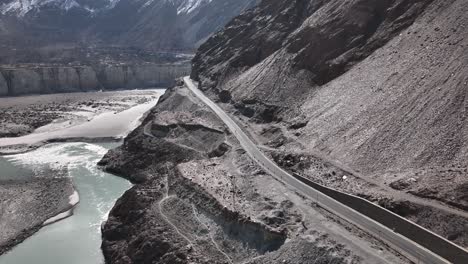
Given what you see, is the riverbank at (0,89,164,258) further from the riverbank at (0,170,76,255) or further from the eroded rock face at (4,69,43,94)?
the eroded rock face at (4,69,43,94)

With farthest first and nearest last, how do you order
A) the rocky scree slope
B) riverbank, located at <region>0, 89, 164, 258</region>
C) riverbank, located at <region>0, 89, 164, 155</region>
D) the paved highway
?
riverbank, located at <region>0, 89, 164, 155</region> < riverbank, located at <region>0, 89, 164, 258</region> < the rocky scree slope < the paved highway

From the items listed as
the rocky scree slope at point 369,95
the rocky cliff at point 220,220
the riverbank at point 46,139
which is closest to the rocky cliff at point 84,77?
the riverbank at point 46,139

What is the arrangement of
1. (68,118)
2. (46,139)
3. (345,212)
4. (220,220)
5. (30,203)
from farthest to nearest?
(68,118), (46,139), (30,203), (220,220), (345,212)

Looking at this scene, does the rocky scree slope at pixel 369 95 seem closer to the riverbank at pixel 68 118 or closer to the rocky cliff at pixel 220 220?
the rocky cliff at pixel 220 220

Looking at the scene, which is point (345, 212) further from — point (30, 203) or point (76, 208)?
point (30, 203)

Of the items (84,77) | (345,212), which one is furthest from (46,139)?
(345,212)

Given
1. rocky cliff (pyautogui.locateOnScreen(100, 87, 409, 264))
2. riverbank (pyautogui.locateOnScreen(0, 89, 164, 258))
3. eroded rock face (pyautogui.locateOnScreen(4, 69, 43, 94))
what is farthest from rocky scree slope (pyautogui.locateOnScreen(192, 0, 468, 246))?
eroded rock face (pyautogui.locateOnScreen(4, 69, 43, 94))
